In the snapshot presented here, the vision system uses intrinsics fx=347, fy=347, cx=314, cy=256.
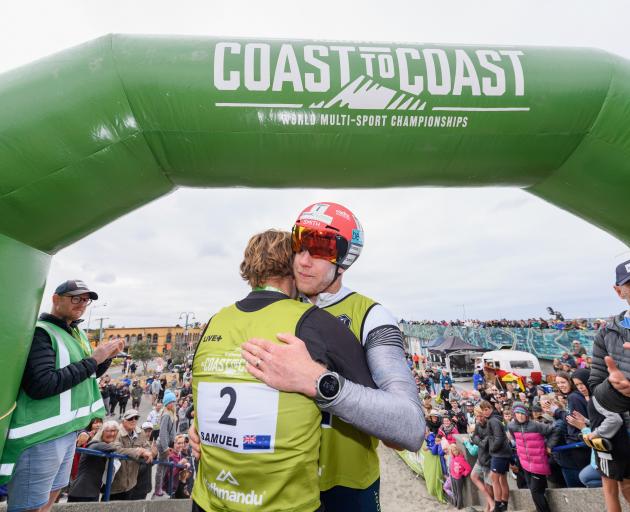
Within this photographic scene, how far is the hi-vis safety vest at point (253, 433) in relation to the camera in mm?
1313

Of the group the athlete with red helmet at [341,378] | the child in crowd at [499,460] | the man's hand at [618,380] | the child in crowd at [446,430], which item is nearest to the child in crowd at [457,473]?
the child in crowd at [446,430]

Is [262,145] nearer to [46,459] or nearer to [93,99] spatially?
[93,99]

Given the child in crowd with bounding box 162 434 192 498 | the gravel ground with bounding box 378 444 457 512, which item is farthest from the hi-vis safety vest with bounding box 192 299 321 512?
the gravel ground with bounding box 378 444 457 512

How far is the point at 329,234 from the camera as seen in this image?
6.75 ft

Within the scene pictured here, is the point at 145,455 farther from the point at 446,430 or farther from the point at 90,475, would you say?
the point at 446,430

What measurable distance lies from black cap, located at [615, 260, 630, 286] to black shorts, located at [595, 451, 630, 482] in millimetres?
1915

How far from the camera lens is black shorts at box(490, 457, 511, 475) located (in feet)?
21.1

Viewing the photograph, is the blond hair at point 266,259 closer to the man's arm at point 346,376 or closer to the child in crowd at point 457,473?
the man's arm at point 346,376

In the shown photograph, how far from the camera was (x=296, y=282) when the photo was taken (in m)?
2.02

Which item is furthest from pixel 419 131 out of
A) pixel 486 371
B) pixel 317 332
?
pixel 486 371

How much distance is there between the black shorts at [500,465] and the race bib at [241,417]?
704 cm

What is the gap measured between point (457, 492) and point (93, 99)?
993 centimetres

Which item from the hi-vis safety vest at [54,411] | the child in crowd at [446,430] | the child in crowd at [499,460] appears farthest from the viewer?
the child in crowd at [446,430]

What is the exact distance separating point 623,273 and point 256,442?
3.14 m
